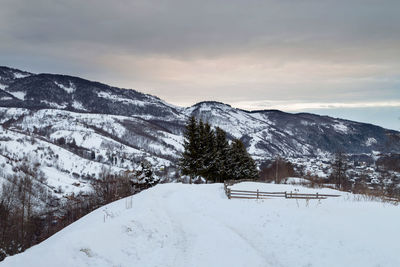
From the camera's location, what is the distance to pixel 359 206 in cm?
1681

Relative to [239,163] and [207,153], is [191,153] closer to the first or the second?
[207,153]

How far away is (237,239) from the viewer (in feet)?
45.2

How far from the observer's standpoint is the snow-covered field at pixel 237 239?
10281 millimetres

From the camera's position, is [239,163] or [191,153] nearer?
[191,153]

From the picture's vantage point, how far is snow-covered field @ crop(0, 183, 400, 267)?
1028 cm

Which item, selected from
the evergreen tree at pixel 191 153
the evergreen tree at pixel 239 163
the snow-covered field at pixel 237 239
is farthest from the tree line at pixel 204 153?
the snow-covered field at pixel 237 239

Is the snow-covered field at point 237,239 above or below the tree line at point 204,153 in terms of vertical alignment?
below

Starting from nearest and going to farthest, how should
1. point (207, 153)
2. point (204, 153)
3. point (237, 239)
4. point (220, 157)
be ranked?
point (237, 239), point (204, 153), point (207, 153), point (220, 157)

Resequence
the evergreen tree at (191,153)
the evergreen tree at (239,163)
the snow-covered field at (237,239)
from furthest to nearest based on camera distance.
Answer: the evergreen tree at (239,163), the evergreen tree at (191,153), the snow-covered field at (237,239)

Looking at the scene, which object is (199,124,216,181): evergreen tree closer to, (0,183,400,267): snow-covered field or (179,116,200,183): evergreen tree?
(179,116,200,183): evergreen tree

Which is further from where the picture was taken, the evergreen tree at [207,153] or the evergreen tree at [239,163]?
the evergreen tree at [239,163]

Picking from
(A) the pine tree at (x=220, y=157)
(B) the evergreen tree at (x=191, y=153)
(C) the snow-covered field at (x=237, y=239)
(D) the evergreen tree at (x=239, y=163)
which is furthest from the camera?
(D) the evergreen tree at (x=239, y=163)

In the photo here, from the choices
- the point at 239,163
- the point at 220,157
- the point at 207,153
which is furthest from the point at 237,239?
the point at 239,163

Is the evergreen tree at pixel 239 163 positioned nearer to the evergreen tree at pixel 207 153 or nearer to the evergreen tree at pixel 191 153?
the evergreen tree at pixel 207 153
